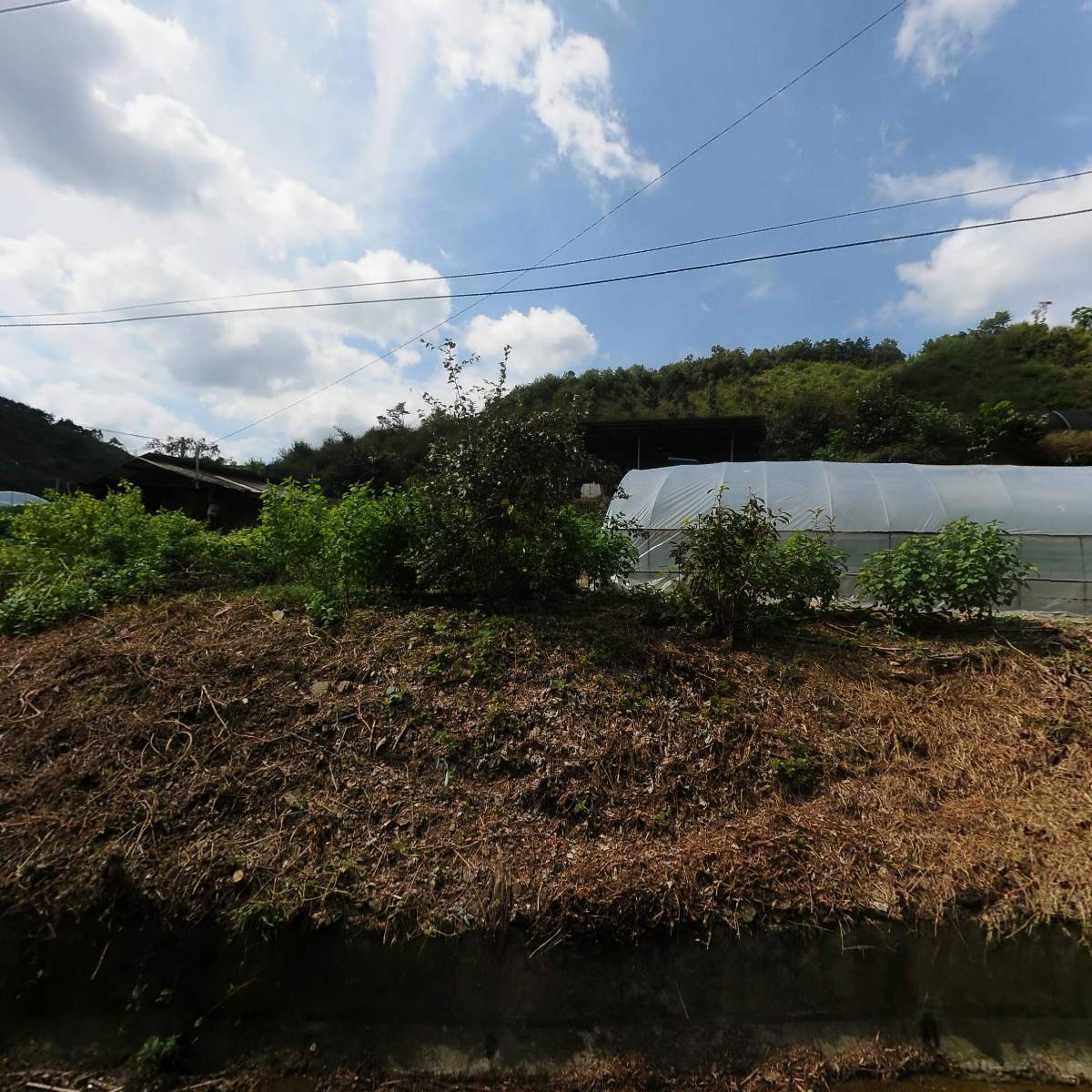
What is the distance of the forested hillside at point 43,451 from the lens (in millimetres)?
14062

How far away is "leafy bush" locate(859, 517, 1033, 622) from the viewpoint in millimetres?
4668

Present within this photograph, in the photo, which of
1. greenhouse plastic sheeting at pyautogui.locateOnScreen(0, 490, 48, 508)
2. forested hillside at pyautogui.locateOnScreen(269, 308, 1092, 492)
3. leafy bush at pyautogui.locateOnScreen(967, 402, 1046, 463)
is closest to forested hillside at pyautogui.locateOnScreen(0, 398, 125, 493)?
greenhouse plastic sheeting at pyautogui.locateOnScreen(0, 490, 48, 508)

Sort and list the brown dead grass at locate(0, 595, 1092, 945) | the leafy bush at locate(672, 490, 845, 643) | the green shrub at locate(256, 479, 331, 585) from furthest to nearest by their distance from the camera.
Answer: the green shrub at locate(256, 479, 331, 585) → the leafy bush at locate(672, 490, 845, 643) → the brown dead grass at locate(0, 595, 1092, 945)

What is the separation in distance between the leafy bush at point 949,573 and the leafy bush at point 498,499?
2.91 metres

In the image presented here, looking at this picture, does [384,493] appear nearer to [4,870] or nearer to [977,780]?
[4,870]

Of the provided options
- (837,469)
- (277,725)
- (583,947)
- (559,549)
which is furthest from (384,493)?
(837,469)

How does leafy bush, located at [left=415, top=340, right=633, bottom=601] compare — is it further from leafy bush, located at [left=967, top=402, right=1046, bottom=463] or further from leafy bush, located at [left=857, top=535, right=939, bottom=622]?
leafy bush, located at [left=967, top=402, right=1046, bottom=463]

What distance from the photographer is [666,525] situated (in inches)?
370

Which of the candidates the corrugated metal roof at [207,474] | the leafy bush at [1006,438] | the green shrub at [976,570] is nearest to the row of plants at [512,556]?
the green shrub at [976,570]

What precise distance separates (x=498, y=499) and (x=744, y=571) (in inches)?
88.9

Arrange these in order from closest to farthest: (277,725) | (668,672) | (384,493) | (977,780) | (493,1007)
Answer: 1. (493,1007)
2. (977,780)
3. (277,725)
4. (668,672)
5. (384,493)

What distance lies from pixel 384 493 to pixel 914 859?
5.21 meters

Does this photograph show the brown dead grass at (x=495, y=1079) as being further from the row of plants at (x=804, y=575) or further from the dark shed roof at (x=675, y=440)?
the dark shed roof at (x=675, y=440)

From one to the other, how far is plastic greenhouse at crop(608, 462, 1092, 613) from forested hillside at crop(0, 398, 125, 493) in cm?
1473
